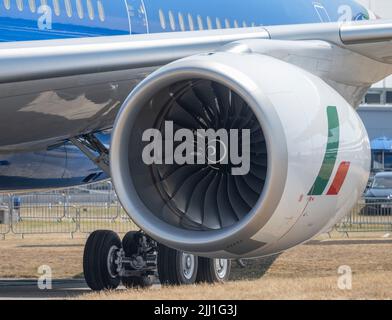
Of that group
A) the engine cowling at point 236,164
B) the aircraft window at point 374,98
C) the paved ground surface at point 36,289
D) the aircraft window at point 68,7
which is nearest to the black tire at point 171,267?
the paved ground surface at point 36,289

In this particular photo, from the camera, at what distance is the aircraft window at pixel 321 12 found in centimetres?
1455

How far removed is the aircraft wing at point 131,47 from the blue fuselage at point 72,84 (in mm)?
310

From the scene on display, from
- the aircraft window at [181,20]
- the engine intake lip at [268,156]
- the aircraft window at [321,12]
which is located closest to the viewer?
the engine intake lip at [268,156]

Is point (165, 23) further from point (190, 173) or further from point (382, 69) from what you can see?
point (190, 173)

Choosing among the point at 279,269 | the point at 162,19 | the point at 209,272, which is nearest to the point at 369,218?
the point at 279,269

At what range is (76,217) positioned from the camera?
85.8 ft

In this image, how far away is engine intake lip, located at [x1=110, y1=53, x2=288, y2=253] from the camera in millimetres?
7457

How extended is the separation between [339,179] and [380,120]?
1758 inches

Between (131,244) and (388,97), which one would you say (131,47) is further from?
(388,97)

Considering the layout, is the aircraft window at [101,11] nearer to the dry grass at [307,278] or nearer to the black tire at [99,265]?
the dry grass at [307,278]

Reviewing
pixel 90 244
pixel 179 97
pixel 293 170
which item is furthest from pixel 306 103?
pixel 90 244

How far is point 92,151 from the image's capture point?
Answer: 11594 millimetres

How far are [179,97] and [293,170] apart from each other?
4.19 feet
